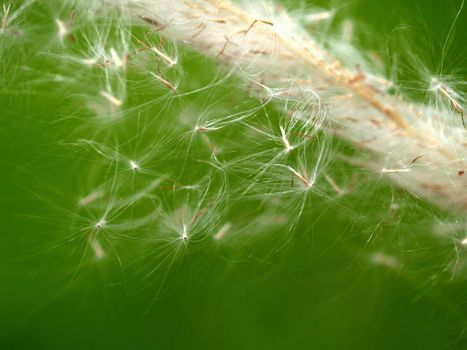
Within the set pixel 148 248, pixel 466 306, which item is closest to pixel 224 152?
pixel 148 248

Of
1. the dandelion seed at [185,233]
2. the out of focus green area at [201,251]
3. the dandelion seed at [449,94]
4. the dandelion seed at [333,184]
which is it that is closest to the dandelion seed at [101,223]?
the out of focus green area at [201,251]

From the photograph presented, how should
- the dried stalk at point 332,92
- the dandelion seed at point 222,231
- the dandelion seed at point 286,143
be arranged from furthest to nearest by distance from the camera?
1. the dandelion seed at point 222,231
2. the dandelion seed at point 286,143
3. the dried stalk at point 332,92

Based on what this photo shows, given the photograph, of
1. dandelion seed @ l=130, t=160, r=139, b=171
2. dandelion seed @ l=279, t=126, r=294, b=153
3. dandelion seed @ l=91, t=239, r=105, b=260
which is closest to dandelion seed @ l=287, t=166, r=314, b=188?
dandelion seed @ l=279, t=126, r=294, b=153

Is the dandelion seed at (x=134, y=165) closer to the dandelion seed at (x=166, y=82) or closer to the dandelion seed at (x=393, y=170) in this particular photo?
the dandelion seed at (x=166, y=82)

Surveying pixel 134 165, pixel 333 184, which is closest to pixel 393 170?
pixel 333 184

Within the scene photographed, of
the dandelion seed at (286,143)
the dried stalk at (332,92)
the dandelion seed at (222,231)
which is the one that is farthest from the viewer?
the dandelion seed at (222,231)

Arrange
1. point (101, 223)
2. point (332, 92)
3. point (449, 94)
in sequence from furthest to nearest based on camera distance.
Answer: point (101, 223) → point (449, 94) → point (332, 92)

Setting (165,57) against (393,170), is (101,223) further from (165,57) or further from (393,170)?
(393,170)
